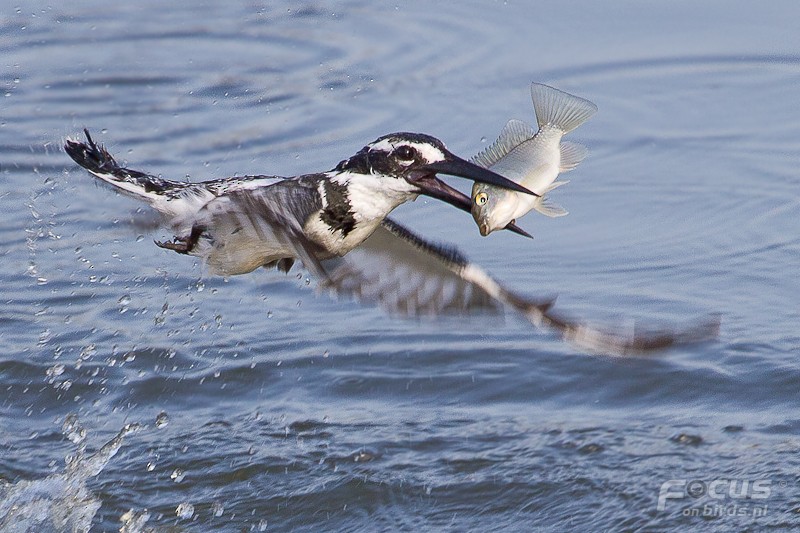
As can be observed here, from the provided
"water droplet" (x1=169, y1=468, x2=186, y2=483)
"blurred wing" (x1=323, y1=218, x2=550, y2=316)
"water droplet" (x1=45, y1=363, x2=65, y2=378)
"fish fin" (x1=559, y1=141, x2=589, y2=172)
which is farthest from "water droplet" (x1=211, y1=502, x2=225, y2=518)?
"fish fin" (x1=559, y1=141, x2=589, y2=172)

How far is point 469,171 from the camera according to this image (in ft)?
14.6

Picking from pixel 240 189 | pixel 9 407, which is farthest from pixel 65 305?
pixel 240 189

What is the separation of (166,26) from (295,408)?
18.9 feet

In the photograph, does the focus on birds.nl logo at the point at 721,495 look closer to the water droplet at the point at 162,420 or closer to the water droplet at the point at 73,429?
the water droplet at the point at 162,420

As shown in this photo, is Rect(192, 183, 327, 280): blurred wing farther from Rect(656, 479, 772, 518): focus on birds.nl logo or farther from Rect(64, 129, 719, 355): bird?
Rect(656, 479, 772, 518): focus on birds.nl logo

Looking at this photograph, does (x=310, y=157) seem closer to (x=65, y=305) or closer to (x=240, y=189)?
(x=65, y=305)

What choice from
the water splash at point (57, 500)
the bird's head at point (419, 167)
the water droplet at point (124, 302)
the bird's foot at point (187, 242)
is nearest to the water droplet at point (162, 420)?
the water splash at point (57, 500)

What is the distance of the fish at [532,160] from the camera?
452 cm

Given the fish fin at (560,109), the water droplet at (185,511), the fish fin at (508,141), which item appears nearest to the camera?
the fish fin at (560,109)

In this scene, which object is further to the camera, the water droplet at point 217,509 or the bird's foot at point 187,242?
the water droplet at point 217,509

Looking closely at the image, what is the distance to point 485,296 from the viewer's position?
4.84 metres

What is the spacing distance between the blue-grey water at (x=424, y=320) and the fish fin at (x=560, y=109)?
70cm

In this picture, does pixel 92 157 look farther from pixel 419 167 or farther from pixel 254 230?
pixel 419 167

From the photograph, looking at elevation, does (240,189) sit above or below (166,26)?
below
